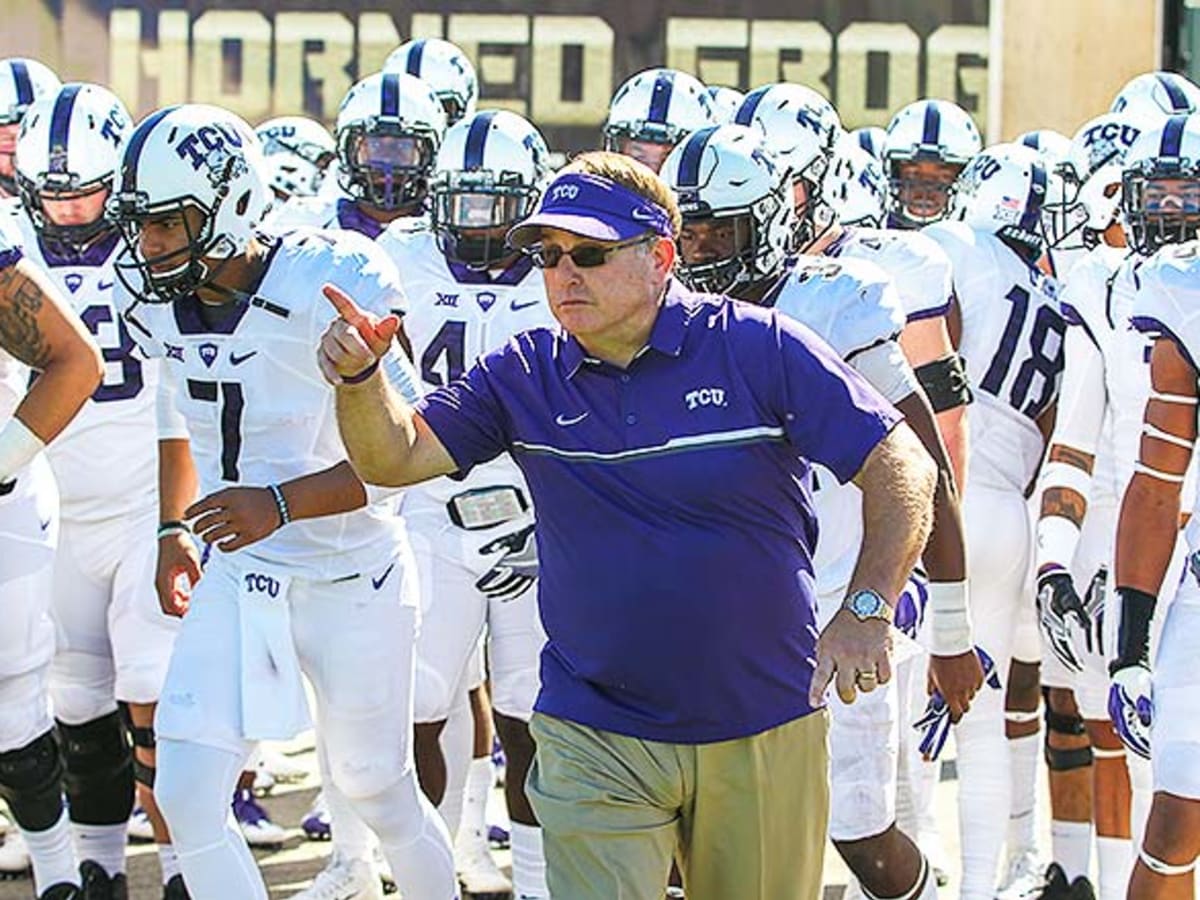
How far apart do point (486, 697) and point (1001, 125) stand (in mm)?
9033

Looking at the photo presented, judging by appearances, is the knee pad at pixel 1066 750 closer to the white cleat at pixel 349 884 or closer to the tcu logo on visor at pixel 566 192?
the white cleat at pixel 349 884

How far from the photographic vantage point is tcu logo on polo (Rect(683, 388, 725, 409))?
4.20 meters

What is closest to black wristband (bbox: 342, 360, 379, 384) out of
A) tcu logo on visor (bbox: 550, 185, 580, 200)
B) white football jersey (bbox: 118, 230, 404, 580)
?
tcu logo on visor (bbox: 550, 185, 580, 200)

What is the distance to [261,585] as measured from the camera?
5355 millimetres

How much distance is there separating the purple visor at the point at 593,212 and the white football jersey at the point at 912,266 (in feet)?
4.97

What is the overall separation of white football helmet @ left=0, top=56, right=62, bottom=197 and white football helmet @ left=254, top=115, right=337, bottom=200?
53.6 inches

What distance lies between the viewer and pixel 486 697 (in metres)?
7.45

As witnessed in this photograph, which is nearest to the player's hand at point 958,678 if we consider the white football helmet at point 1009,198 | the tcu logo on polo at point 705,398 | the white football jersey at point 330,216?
the tcu logo on polo at point 705,398

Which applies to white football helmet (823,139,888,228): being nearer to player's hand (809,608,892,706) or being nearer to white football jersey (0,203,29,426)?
white football jersey (0,203,29,426)

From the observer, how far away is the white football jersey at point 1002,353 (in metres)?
6.55

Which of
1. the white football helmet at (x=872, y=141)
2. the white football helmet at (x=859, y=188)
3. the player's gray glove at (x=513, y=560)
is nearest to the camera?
the player's gray glove at (x=513, y=560)

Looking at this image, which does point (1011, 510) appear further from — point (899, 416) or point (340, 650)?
point (899, 416)

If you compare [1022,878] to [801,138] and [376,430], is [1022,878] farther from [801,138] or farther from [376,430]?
[376,430]

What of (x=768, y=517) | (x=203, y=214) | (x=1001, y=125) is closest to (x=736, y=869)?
(x=768, y=517)
